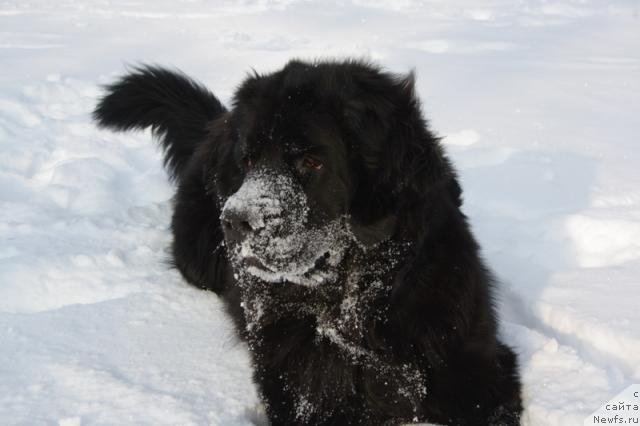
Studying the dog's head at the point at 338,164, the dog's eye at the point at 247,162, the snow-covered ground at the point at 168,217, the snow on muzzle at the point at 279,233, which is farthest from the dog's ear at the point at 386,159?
the snow-covered ground at the point at 168,217

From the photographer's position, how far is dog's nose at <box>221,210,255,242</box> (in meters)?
2.11

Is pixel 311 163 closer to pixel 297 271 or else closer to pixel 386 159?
pixel 386 159

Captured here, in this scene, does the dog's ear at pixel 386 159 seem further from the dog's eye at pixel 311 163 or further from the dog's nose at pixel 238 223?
the dog's nose at pixel 238 223

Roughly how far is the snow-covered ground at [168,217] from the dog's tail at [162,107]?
0.54 m

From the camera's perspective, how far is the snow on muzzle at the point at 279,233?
7.03 feet

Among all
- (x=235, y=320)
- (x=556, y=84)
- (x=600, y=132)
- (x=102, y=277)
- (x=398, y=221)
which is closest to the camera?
(x=398, y=221)

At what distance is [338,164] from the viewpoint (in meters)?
2.38

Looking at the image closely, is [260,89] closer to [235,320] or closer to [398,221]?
[398,221]

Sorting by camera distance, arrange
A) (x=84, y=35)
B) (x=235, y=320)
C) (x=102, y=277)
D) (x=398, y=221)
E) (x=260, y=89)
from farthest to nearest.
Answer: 1. (x=84, y=35)
2. (x=102, y=277)
3. (x=235, y=320)
4. (x=260, y=89)
5. (x=398, y=221)

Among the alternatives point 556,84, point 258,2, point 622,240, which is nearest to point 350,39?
point 556,84

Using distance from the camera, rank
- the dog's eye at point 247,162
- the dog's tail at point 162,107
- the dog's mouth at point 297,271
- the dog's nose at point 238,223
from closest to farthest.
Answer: the dog's nose at point 238,223, the dog's mouth at point 297,271, the dog's eye at point 247,162, the dog's tail at point 162,107

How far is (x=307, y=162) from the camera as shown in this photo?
237 centimetres

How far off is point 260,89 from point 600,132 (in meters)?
4.07

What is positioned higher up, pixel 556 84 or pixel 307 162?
pixel 307 162
